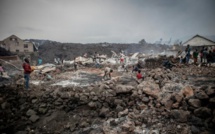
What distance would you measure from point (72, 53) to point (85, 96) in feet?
98.8

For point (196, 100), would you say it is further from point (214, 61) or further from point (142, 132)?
point (214, 61)

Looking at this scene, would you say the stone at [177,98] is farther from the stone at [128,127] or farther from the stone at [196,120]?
the stone at [128,127]

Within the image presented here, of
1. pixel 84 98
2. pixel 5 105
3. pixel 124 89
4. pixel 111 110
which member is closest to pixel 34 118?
pixel 5 105

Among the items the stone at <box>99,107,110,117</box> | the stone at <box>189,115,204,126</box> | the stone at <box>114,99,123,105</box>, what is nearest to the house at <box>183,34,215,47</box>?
the stone at <box>189,115,204,126</box>

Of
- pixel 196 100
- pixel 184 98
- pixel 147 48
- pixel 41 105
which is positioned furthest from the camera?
pixel 147 48

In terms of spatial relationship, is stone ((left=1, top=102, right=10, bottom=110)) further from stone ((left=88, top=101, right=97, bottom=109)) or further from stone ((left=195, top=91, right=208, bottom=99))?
stone ((left=195, top=91, right=208, bottom=99))

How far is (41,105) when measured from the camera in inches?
219

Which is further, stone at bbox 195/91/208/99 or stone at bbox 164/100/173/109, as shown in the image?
stone at bbox 164/100/173/109

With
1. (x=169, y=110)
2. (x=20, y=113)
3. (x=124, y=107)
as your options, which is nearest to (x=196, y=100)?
(x=169, y=110)

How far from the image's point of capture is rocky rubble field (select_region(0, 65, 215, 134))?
13.2 feet

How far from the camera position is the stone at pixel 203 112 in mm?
3842

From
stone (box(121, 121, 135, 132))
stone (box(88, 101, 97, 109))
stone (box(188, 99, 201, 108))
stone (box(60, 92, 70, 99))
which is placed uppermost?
stone (box(188, 99, 201, 108))

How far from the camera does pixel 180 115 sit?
4086 millimetres

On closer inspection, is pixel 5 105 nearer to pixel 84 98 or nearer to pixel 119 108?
pixel 84 98
